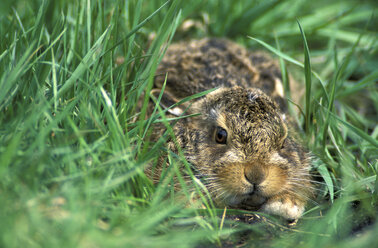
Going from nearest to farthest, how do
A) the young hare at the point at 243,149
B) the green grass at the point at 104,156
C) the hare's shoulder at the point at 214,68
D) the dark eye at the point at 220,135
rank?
1. the green grass at the point at 104,156
2. the young hare at the point at 243,149
3. the dark eye at the point at 220,135
4. the hare's shoulder at the point at 214,68

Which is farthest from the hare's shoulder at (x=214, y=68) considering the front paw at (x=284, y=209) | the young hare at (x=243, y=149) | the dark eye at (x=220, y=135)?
Result: the front paw at (x=284, y=209)

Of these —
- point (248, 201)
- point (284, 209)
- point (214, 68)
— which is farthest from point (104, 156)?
point (214, 68)

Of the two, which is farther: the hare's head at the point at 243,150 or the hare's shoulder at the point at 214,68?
the hare's shoulder at the point at 214,68

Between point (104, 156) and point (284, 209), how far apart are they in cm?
146

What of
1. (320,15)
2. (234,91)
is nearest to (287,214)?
(234,91)

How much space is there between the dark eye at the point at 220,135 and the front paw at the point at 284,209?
0.61m

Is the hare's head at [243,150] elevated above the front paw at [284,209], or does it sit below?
above

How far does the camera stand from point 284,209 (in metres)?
3.36

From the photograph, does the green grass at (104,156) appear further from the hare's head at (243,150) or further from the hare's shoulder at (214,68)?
the hare's shoulder at (214,68)

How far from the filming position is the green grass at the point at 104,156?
89.7 inches

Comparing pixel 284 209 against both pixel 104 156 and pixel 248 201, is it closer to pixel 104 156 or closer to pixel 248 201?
pixel 248 201

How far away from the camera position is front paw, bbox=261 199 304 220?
3.35m

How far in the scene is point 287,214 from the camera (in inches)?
132

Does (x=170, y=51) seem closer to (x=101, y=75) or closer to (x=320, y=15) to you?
(x=101, y=75)
